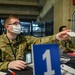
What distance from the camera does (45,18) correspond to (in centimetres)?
719

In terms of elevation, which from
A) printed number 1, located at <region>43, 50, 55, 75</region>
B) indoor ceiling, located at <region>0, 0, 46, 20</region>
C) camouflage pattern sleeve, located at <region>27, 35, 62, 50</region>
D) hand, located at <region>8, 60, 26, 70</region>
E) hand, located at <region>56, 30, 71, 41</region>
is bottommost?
hand, located at <region>8, 60, 26, 70</region>

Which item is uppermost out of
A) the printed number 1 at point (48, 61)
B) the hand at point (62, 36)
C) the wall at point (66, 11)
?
the wall at point (66, 11)

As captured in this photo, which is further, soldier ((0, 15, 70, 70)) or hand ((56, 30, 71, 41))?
soldier ((0, 15, 70, 70))

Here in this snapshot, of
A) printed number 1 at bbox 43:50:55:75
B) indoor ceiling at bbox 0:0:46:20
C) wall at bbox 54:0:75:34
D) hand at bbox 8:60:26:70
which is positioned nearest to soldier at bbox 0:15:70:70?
hand at bbox 8:60:26:70

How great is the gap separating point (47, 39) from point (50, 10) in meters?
4.25

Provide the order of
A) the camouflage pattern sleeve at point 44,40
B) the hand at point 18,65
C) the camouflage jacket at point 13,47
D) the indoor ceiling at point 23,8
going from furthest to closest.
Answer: the indoor ceiling at point 23,8
the camouflage jacket at point 13,47
the camouflage pattern sleeve at point 44,40
the hand at point 18,65

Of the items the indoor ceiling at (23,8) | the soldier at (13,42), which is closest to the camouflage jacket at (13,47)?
the soldier at (13,42)

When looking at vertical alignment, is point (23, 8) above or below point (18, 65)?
above

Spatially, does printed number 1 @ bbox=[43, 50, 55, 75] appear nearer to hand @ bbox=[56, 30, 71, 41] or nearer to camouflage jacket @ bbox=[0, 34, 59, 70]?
hand @ bbox=[56, 30, 71, 41]

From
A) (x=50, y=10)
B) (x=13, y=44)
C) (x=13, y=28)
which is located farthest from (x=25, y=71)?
(x=50, y=10)

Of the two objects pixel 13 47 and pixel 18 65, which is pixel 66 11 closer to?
pixel 13 47

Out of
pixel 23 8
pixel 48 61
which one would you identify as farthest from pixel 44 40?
pixel 23 8

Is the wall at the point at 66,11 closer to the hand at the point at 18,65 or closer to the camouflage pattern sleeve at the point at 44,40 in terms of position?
the camouflage pattern sleeve at the point at 44,40

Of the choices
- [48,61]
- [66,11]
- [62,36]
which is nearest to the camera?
[48,61]
